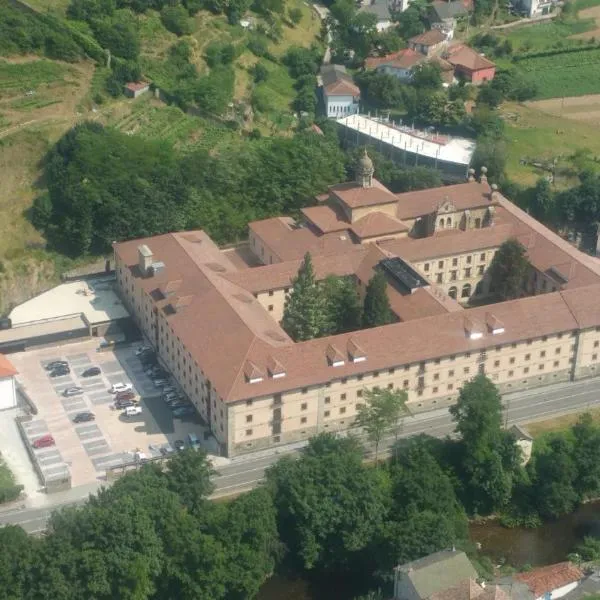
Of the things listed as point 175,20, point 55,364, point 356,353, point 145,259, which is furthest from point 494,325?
point 175,20

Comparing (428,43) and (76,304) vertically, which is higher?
(428,43)

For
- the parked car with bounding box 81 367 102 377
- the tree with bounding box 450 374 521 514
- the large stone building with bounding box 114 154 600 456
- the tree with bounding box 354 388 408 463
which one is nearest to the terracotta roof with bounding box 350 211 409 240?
the large stone building with bounding box 114 154 600 456

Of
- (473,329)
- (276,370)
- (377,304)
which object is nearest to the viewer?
(276,370)

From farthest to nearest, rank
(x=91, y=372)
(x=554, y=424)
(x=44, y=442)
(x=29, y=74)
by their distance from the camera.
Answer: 1. (x=29, y=74)
2. (x=91, y=372)
3. (x=554, y=424)
4. (x=44, y=442)

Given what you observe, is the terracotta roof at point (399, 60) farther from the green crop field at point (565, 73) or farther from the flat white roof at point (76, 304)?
the flat white roof at point (76, 304)

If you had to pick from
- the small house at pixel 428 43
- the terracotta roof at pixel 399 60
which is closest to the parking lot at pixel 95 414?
the terracotta roof at pixel 399 60

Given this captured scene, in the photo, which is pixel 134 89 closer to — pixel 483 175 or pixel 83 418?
pixel 483 175

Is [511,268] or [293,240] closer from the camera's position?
[511,268]

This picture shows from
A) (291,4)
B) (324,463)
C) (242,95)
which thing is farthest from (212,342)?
(291,4)
